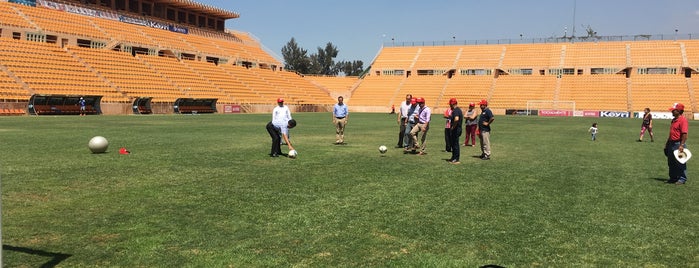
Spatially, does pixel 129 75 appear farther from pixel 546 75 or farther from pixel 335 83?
pixel 546 75

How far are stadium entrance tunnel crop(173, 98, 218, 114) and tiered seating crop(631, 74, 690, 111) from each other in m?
49.7

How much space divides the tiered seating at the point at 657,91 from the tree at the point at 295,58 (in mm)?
72632

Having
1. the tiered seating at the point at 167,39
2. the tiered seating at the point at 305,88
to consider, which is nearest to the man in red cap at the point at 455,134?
the tiered seating at the point at 167,39

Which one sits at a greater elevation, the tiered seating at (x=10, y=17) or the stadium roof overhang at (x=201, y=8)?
the stadium roof overhang at (x=201, y=8)

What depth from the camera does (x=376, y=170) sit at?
1126 centimetres

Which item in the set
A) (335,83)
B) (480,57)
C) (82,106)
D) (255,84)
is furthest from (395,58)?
(82,106)

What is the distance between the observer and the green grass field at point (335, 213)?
5094mm

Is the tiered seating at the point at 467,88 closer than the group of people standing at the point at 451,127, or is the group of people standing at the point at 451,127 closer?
the group of people standing at the point at 451,127

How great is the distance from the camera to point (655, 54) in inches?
2751

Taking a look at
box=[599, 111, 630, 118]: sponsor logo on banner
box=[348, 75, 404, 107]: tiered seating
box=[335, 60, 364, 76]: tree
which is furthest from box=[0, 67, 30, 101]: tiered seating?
box=[335, 60, 364, 76]: tree

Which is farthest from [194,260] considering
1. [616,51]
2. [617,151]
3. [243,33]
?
[243,33]

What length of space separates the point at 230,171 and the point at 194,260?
5912 millimetres

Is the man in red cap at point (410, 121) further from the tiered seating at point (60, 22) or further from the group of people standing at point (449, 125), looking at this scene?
the tiered seating at point (60, 22)

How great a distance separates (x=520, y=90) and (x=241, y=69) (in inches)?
1533
